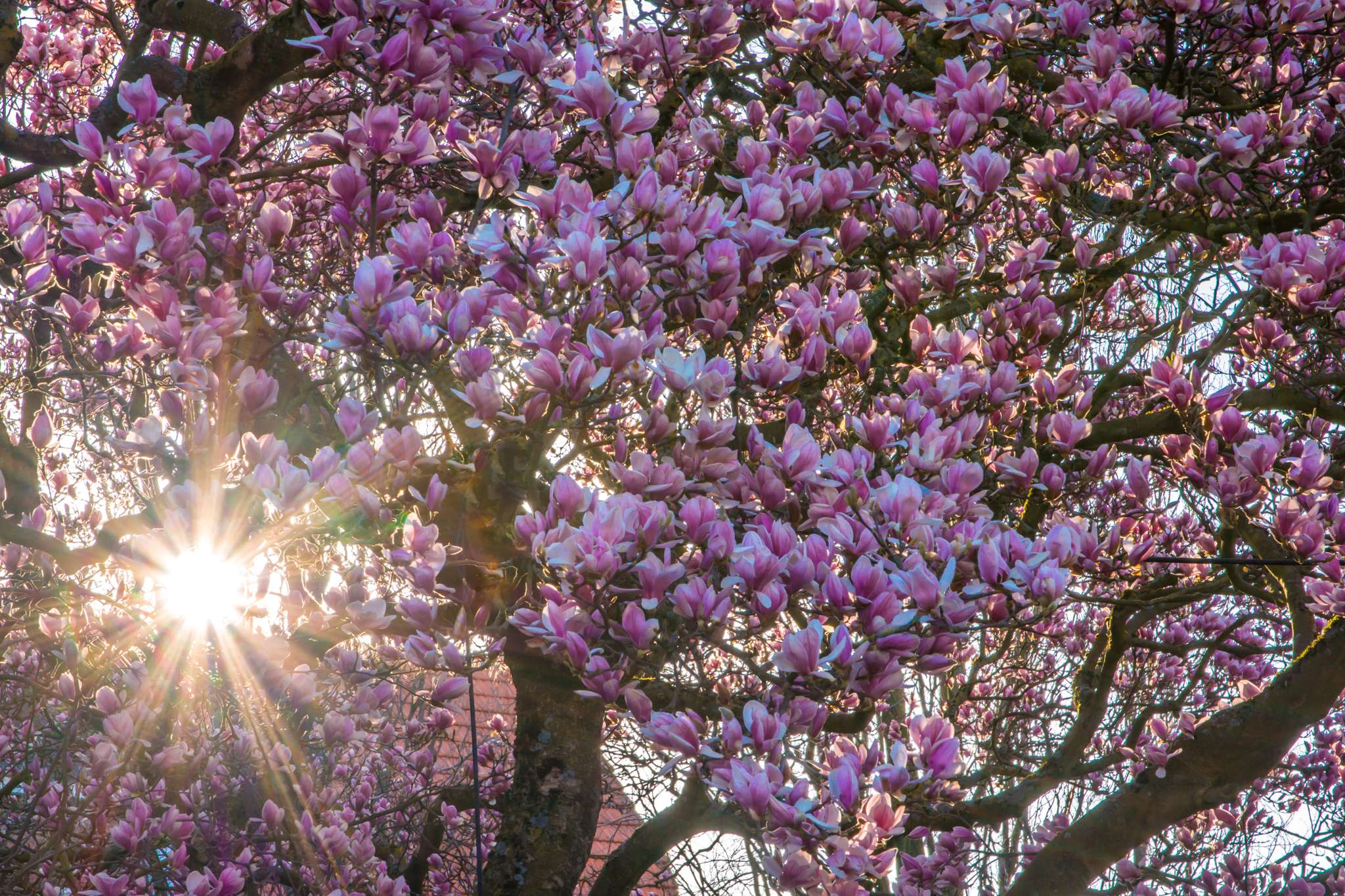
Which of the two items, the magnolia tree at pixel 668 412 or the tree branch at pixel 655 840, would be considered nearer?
the magnolia tree at pixel 668 412

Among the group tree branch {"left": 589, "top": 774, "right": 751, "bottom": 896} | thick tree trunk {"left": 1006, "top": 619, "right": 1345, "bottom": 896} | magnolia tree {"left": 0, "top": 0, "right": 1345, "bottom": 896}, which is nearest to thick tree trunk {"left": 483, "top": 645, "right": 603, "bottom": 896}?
magnolia tree {"left": 0, "top": 0, "right": 1345, "bottom": 896}

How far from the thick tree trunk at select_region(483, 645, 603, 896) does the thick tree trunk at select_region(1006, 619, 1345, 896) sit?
1.91 m

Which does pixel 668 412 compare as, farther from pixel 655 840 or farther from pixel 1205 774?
pixel 1205 774

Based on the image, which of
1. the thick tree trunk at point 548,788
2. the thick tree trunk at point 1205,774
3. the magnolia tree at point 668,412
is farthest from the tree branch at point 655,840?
the thick tree trunk at point 1205,774

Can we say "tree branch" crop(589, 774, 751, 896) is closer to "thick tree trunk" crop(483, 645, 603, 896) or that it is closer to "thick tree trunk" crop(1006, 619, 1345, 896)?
"thick tree trunk" crop(483, 645, 603, 896)

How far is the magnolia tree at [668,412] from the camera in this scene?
6.77 feet

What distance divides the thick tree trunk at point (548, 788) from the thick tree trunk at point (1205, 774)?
6.26 feet

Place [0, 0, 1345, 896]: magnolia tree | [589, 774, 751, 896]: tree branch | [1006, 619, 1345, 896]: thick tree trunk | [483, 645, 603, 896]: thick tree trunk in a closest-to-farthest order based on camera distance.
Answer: [0, 0, 1345, 896]: magnolia tree, [483, 645, 603, 896]: thick tree trunk, [1006, 619, 1345, 896]: thick tree trunk, [589, 774, 751, 896]: tree branch

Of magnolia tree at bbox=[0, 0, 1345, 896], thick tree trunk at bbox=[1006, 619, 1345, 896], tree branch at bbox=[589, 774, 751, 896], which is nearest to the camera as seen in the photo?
magnolia tree at bbox=[0, 0, 1345, 896]

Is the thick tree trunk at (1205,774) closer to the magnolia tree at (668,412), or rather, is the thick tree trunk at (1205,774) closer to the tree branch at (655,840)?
the magnolia tree at (668,412)

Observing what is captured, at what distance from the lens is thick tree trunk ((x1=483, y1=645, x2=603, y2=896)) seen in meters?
3.20

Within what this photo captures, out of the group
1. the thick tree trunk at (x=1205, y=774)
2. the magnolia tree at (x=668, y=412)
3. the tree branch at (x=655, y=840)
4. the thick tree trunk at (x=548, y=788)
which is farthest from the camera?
the tree branch at (x=655, y=840)

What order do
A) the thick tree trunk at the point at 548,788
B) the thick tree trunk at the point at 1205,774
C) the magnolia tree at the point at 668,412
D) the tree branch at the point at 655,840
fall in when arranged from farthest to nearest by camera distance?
the tree branch at the point at 655,840
the thick tree trunk at the point at 1205,774
the thick tree trunk at the point at 548,788
the magnolia tree at the point at 668,412

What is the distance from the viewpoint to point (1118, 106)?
2928 mm
